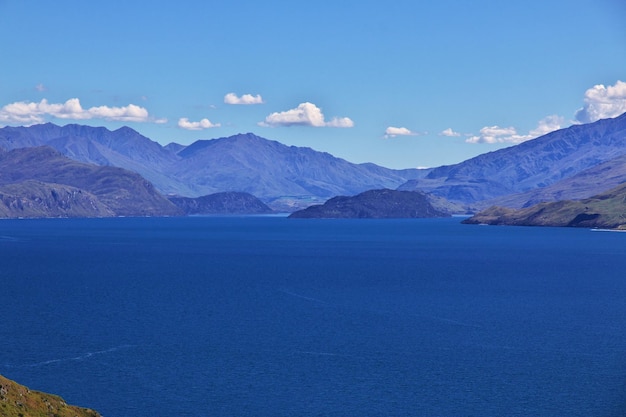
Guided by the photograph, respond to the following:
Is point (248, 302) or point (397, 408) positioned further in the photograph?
point (248, 302)

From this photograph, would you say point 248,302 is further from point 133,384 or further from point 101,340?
point 133,384

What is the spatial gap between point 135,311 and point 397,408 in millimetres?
79491

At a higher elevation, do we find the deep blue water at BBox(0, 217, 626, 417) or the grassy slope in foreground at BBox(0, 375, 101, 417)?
the grassy slope in foreground at BBox(0, 375, 101, 417)

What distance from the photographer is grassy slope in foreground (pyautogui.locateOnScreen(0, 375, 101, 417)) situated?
70750 mm

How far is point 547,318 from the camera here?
504ft

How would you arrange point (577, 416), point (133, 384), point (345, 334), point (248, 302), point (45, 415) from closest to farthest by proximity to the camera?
point (45, 415), point (577, 416), point (133, 384), point (345, 334), point (248, 302)

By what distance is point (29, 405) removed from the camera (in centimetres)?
7431

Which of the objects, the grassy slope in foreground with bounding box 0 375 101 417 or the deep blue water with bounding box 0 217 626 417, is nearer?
the grassy slope in foreground with bounding box 0 375 101 417

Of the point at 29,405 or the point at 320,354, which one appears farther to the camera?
the point at 320,354

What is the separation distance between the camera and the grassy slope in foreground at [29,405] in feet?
232

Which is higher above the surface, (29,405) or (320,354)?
(29,405)

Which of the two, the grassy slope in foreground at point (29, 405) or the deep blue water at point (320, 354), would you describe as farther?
the deep blue water at point (320, 354)

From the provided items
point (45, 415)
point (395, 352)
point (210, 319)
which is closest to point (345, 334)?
point (395, 352)

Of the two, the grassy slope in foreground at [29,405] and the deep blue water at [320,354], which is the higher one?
the grassy slope in foreground at [29,405]
